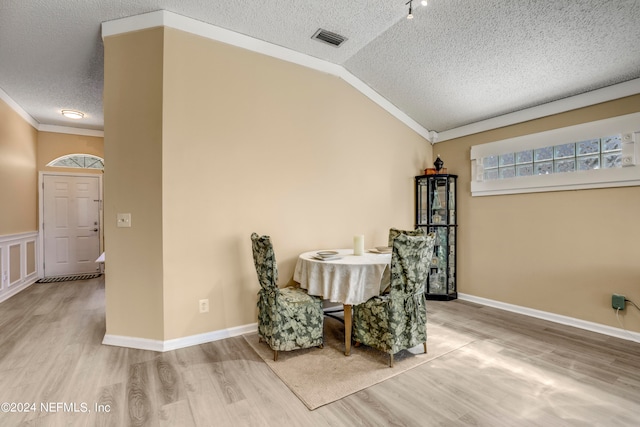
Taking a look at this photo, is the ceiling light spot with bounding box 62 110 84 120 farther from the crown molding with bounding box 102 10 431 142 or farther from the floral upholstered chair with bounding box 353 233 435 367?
the floral upholstered chair with bounding box 353 233 435 367

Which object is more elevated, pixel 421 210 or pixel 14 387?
pixel 421 210

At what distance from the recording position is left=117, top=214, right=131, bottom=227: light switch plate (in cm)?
265

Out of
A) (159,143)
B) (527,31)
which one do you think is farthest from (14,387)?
(527,31)

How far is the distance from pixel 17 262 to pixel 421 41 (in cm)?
620

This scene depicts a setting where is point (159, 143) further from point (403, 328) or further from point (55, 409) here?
point (403, 328)

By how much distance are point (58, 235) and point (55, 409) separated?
488 cm

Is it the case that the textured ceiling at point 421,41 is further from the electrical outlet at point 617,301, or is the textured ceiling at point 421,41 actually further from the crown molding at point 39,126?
the electrical outlet at point 617,301

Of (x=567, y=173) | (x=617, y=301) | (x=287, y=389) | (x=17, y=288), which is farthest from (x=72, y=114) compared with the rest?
(x=617, y=301)

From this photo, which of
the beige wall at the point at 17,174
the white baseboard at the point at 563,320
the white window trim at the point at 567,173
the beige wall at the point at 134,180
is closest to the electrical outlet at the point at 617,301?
the white baseboard at the point at 563,320

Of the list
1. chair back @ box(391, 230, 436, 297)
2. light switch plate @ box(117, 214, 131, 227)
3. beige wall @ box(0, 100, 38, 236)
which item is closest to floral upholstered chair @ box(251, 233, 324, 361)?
chair back @ box(391, 230, 436, 297)

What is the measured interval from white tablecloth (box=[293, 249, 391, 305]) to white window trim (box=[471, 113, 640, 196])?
217cm

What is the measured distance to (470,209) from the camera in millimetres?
4137

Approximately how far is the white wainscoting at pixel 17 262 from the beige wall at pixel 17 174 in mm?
137

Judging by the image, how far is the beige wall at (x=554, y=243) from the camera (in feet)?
9.46
